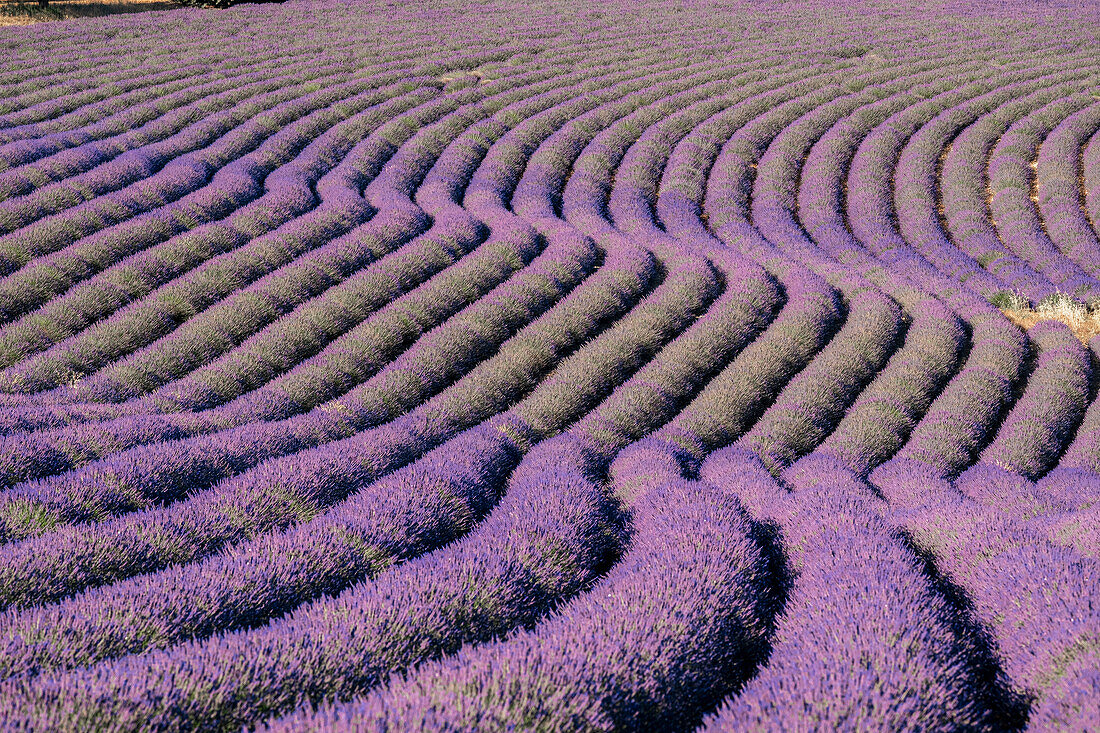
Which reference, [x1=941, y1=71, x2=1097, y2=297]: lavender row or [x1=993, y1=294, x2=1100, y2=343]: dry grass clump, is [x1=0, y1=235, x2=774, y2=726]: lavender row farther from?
[x1=941, y1=71, x2=1097, y2=297]: lavender row

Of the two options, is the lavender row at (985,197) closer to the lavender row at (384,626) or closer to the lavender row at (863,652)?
the lavender row at (863,652)

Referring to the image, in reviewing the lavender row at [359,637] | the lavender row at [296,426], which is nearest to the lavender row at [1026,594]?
the lavender row at [359,637]

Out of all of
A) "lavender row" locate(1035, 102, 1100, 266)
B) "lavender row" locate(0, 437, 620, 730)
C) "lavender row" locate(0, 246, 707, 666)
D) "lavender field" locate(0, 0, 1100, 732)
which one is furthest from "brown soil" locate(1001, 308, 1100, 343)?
"lavender row" locate(0, 437, 620, 730)

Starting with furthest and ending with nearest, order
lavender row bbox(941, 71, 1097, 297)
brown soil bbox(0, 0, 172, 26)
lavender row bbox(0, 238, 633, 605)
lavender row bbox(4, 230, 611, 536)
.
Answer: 1. brown soil bbox(0, 0, 172, 26)
2. lavender row bbox(941, 71, 1097, 297)
3. lavender row bbox(4, 230, 611, 536)
4. lavender row bbox(0, 238, 633, 605)

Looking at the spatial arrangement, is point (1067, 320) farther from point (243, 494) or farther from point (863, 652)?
point (243, 494)

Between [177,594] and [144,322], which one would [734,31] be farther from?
[177,594]

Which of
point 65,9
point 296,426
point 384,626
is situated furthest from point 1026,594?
point 65,9
